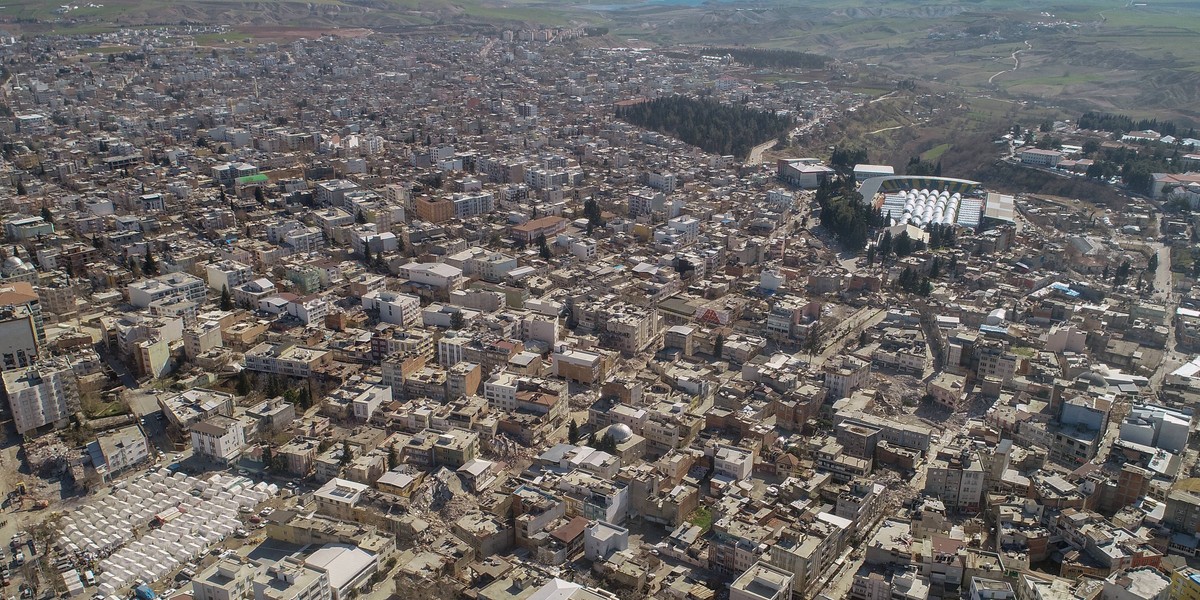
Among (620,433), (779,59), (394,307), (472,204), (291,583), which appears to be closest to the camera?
(291,583)

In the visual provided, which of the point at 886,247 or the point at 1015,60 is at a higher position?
the point at 1015,60

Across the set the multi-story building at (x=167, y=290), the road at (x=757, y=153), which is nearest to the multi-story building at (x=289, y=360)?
the multi-story building at (x=167, y=290)

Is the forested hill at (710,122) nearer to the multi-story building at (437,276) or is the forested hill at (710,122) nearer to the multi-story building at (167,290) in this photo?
the multi-story building at (437,276)

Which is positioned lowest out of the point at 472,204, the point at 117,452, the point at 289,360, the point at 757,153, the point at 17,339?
the point at 757,153

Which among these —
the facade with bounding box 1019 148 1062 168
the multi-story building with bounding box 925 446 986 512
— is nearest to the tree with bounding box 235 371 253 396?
the multi-story building with bounding box 925 446 986 512

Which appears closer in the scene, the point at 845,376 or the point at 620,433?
the point at 620,433

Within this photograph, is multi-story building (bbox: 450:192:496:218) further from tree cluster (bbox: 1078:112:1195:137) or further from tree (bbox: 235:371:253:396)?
tree cluster (bbox: 1078:112:1195:137)

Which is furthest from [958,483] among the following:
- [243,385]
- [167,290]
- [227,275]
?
[167,290]

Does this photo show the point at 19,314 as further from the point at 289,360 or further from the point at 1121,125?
the point at 1121,125
